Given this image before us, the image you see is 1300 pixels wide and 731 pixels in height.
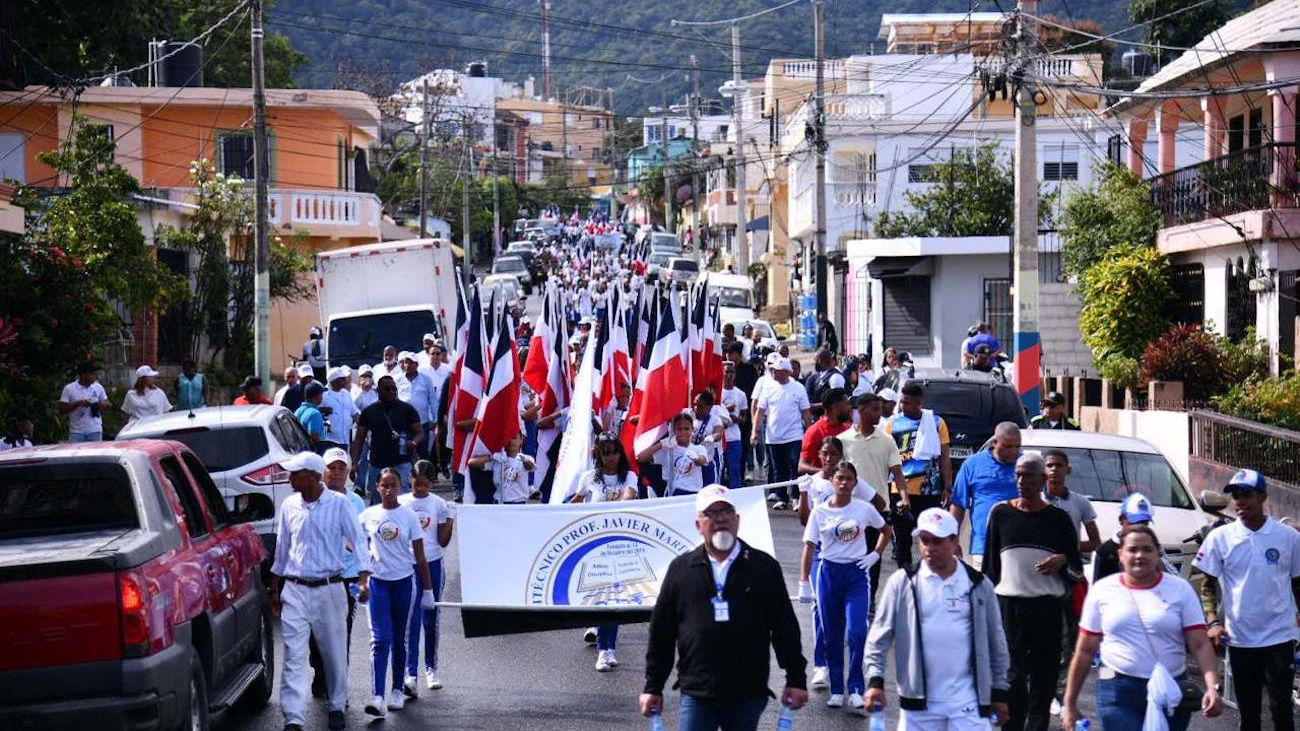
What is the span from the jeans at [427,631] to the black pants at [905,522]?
12.7 ft

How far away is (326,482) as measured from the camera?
1114cm

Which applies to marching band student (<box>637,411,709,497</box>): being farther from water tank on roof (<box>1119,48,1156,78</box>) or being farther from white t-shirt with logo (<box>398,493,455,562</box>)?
water tank on roof (<box>1119,48,1156,78</box>)

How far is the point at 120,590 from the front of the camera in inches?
332

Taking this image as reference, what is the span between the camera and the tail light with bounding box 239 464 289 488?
1491cm

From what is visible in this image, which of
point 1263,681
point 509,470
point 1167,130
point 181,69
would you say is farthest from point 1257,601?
point 181,69

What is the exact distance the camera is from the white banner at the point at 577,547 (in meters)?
11.9

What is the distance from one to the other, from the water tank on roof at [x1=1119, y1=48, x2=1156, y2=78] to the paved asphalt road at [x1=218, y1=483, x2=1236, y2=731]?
41.6 m

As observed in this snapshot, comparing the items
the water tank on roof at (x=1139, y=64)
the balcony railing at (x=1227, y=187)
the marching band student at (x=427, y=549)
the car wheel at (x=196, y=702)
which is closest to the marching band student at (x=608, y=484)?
the marching band student at (x=427, y=549)

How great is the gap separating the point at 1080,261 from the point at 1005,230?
11687 mm

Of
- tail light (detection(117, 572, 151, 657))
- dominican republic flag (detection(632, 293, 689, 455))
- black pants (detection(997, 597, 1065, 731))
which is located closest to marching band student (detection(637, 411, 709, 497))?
dominican republic flag (detection(632, 293, 689, 455))

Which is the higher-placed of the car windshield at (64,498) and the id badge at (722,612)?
the car windshield at (64,498)

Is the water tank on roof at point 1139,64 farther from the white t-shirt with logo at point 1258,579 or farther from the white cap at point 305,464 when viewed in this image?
the white cap at point 305,464

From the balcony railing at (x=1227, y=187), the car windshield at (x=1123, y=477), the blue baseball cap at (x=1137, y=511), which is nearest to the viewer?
the blue baseball cap at (x=1137, y=511)

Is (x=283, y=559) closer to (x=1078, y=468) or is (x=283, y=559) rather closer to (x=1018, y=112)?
(x=1078, y=468)
